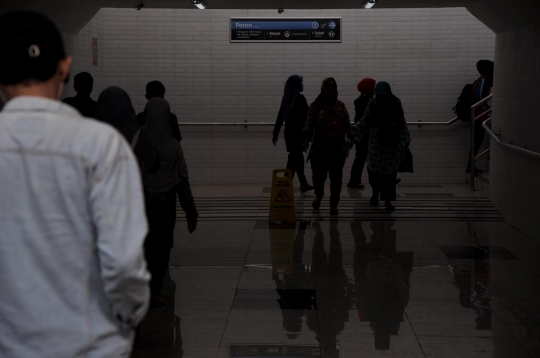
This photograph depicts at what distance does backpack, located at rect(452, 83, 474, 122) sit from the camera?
41.2ft

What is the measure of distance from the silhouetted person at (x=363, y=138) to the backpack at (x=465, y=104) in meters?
1.56

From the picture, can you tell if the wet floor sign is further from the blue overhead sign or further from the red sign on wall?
the red sign on wall

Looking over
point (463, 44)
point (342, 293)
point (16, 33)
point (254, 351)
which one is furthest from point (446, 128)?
point (16, 33)

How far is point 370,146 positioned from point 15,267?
330 inches

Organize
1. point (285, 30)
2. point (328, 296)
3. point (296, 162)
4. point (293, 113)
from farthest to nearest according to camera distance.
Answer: point (285, 30) < point (296, 162) < point (293, 113) < point (328, 296)

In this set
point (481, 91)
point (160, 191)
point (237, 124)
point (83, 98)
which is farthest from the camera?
point (237, 124)

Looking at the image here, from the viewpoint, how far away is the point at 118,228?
182 centimetres

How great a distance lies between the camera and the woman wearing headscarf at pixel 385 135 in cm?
971

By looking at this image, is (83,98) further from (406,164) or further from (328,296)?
(406,164)

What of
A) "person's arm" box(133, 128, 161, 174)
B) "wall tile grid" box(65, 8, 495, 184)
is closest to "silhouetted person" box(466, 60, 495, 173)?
"wall tile grid" box(65, 8, 495, 184)

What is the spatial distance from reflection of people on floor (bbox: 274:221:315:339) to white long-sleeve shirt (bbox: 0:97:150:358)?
127 inches

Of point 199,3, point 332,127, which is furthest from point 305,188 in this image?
point 199,3

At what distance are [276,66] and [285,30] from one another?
58cm

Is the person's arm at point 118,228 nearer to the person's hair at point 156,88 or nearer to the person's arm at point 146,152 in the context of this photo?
the person's arm at point 146,152
